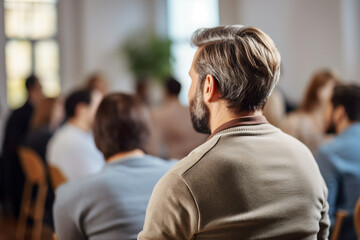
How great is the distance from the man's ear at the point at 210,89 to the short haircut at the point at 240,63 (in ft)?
0.03

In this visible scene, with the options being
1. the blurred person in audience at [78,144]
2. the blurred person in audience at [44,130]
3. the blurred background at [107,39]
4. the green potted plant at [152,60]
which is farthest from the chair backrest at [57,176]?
the green potted plant at [152,60]

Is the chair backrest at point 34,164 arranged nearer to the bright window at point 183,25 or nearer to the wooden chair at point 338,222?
the wooden chair at point 338,222

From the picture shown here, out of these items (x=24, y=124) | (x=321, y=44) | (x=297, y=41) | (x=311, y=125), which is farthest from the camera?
(x=297, y=41)

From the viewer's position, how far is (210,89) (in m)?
1.30

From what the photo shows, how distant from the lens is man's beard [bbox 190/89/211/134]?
1358 millimetres

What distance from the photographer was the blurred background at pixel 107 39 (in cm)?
905

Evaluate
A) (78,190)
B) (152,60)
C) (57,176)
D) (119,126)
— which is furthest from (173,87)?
(152,60)

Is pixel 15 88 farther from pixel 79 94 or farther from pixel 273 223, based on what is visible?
pixel 273 223

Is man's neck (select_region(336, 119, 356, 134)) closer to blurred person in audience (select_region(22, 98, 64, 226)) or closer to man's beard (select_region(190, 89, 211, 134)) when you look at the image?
man's beard (select_region(190, 89, 211, 134))

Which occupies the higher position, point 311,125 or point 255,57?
point 255,57

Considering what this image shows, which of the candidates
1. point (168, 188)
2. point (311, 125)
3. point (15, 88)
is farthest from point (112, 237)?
point (15, 88)

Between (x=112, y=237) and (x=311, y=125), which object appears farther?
(x=311, y=125)

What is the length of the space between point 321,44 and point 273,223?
20.6ft

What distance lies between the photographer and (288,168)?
1.30 metres
